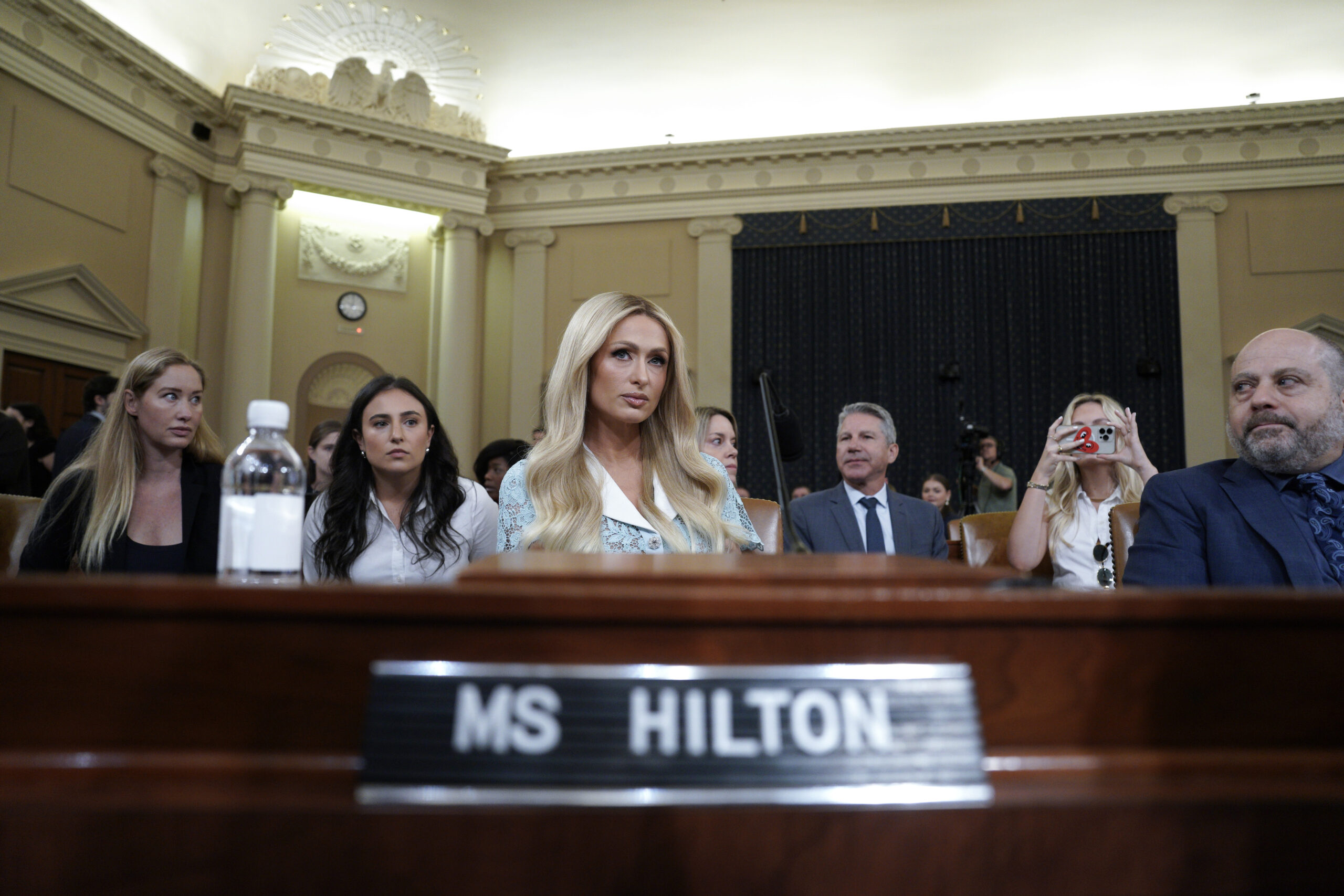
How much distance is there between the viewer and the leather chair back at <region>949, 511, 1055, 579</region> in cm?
317

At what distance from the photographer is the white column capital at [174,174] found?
8.86 metres

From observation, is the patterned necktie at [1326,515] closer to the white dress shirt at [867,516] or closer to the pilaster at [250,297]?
the white dress shirt at [867,516]

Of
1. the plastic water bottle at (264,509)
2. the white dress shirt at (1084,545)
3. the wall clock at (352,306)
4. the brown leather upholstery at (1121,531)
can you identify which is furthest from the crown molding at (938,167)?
the plastic water bottle at (264,509)

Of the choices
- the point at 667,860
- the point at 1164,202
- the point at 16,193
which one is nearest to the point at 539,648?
the point at 667,860

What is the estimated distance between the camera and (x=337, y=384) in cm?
1016

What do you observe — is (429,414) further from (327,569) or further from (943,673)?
(943,673)

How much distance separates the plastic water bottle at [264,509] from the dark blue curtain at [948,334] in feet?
29.1

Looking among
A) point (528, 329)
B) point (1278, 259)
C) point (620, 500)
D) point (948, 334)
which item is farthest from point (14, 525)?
point (1278, 259)

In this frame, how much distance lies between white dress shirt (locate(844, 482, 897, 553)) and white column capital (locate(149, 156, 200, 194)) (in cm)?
844

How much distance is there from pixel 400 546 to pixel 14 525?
1.13 meters

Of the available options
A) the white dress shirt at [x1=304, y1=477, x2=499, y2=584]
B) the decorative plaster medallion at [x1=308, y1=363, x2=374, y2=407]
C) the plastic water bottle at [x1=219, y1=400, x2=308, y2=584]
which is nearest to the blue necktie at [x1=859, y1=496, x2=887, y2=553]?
the white dress shirt at [x1=304, y1=477, x2=499, y2=584]

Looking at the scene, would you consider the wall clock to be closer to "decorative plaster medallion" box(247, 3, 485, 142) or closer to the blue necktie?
"decorative plaster medallion" box(247, 3, 485, 142)

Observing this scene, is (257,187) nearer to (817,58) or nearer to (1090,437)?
(817,58)

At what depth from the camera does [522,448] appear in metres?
4.23
